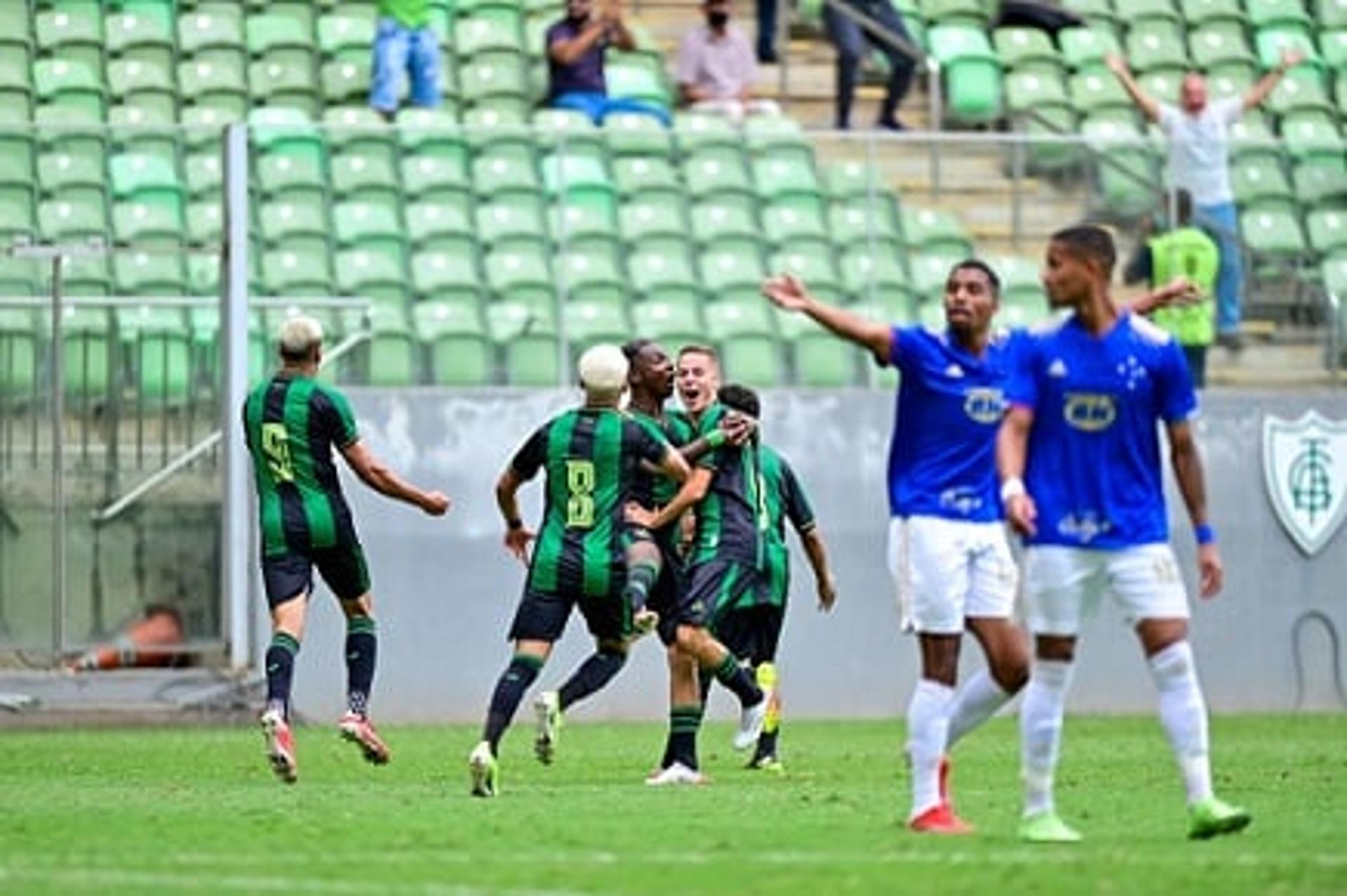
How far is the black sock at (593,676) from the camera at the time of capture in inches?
794

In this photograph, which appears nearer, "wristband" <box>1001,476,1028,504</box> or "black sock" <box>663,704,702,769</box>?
"wristband" <box>1001,476,1028,504</box>

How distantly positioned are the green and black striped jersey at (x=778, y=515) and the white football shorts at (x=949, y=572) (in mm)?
5485

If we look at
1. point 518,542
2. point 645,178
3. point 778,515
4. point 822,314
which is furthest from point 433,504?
point 645,178

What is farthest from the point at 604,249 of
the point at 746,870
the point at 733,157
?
the point at 746,870

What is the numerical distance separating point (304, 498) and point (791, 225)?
384 inches

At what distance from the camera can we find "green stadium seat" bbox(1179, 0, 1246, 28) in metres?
34.5

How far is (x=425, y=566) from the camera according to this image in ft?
93.7

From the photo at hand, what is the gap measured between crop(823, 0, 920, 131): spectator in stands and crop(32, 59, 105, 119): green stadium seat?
5.83 m

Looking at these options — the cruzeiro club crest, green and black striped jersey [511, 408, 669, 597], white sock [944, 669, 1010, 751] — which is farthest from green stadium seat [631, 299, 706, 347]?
white sock [944, 669, 1010, 751]

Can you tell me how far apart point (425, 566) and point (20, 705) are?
10.4ft

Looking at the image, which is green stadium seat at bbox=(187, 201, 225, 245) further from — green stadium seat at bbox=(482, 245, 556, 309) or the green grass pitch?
the green grass pitch

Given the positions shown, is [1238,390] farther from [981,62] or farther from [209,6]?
[209,6]

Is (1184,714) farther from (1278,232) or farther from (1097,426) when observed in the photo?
(1278,232)

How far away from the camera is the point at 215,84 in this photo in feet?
101
